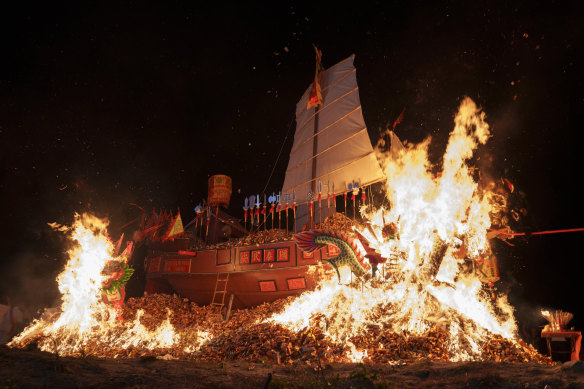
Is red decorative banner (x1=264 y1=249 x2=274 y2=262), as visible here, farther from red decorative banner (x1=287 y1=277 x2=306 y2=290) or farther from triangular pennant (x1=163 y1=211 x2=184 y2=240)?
triangular pennant (x1=163 y1=211 x2=184 y2=240)

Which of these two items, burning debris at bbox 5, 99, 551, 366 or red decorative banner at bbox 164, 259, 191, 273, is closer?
burning debris at bbox 5, 99, 551, 366

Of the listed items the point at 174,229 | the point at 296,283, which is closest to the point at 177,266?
the point at 174,229

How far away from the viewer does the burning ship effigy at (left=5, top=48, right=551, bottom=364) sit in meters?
9.34

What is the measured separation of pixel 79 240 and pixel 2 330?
5567mm

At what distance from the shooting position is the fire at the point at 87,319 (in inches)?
516

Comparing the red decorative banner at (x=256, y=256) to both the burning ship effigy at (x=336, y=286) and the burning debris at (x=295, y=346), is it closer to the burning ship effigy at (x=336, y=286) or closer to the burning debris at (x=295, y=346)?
the burning ship effigy at (x=336, y=286)

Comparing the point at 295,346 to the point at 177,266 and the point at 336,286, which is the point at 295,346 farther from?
the point at 177,266

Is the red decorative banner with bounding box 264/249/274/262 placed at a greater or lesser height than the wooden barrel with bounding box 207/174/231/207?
lesser

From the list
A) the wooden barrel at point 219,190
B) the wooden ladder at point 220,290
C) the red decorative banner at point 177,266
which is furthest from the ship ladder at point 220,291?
the wooden barrel at point 219,190

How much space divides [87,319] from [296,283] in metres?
9.62

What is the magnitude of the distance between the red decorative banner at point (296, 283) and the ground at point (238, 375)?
357 inches

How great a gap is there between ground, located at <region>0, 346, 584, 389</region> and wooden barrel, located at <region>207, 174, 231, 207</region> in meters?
23.2

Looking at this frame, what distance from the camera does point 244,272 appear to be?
659 inches

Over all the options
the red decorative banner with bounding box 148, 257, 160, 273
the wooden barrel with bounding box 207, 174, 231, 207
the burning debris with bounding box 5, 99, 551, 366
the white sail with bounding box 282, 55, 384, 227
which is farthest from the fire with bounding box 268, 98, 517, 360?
the wooden barrel with bounding box 207, 174, 231, 207
